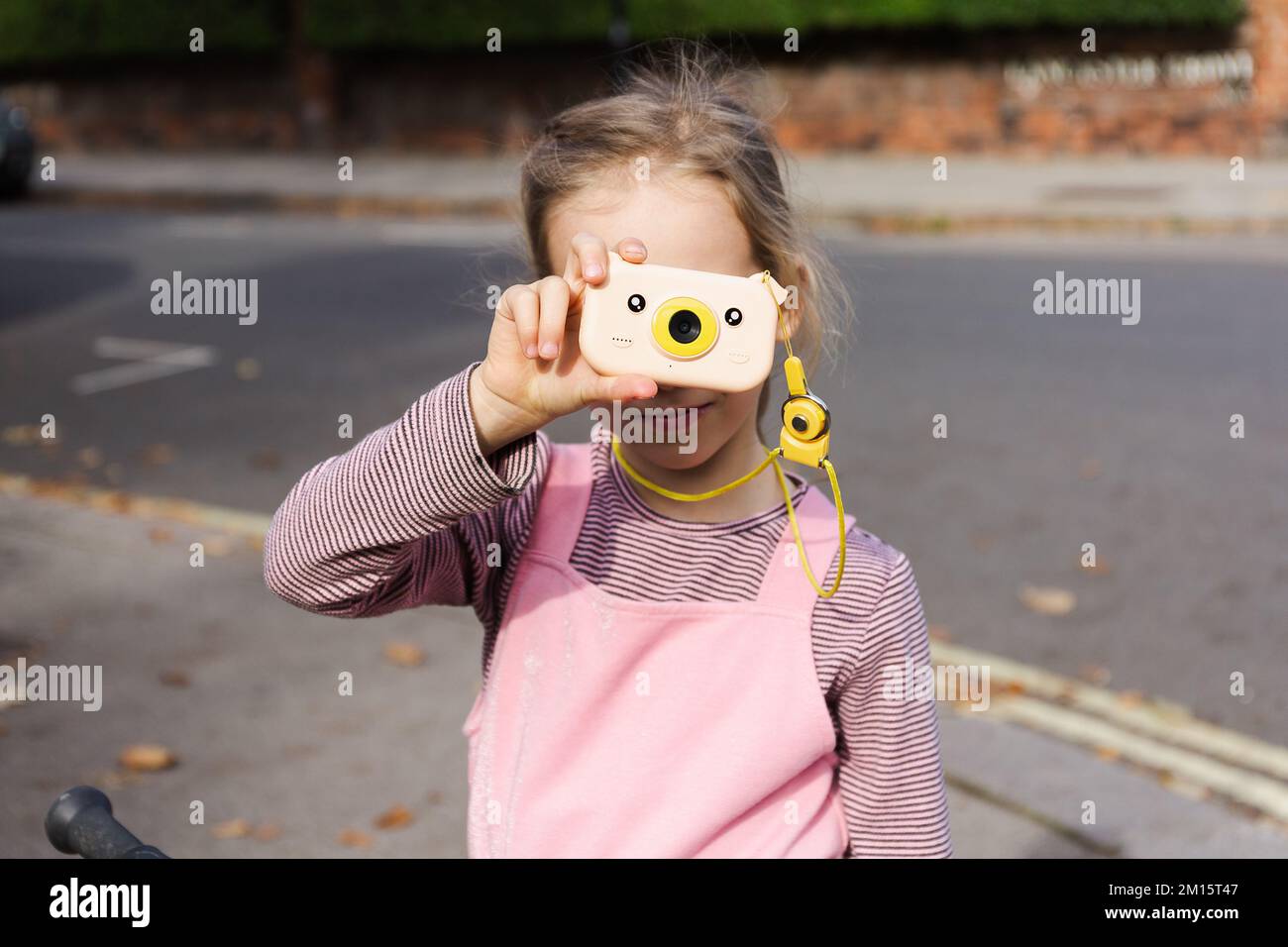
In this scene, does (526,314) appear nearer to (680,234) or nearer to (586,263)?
(586,263)

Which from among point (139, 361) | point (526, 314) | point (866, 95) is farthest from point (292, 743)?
point (866, 95)

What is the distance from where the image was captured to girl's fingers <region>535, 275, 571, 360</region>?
1592 millimetres

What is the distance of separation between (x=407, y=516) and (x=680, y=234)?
454 mm

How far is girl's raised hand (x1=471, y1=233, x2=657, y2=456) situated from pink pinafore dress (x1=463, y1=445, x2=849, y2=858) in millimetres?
345

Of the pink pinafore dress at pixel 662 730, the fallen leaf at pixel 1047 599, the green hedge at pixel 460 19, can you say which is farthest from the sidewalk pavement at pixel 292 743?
the green hedge at pixel 460 19

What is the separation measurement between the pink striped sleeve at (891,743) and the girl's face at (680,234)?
289 mm

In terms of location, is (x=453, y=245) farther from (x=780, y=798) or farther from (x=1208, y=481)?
(x=780, y=798)

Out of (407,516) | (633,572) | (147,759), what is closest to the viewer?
(407,516)

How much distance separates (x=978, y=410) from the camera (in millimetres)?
7164

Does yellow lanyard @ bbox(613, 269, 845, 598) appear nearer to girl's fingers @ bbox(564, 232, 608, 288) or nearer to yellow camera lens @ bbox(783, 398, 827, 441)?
yellow camera lens @ bbox(783, 398, 827, 441)

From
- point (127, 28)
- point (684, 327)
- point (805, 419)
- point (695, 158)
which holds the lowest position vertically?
point (805, 419)

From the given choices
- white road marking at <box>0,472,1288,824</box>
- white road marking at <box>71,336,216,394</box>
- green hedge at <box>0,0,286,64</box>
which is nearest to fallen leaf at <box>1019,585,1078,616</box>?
white road marking at <box>0,472,1288,824</box>
